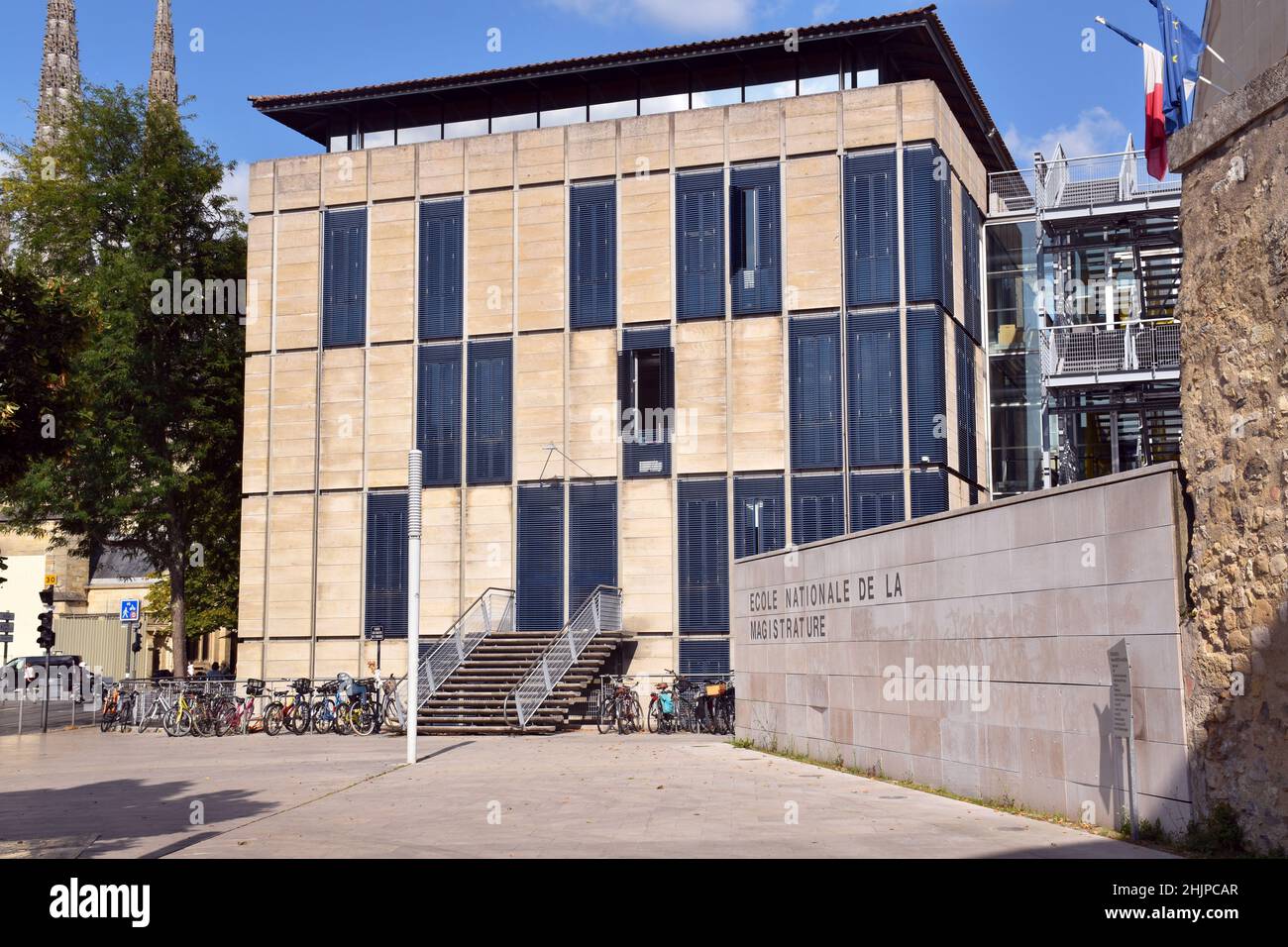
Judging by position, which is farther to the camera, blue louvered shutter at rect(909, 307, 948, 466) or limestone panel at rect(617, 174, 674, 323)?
limestone panel at rect(617, 174, 674, 323)

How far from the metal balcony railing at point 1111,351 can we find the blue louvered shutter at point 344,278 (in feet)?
56.8

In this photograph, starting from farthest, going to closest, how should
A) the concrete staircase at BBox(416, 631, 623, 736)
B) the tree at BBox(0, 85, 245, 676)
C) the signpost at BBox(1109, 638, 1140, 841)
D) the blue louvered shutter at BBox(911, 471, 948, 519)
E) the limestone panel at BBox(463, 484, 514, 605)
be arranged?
the tree at BBox(0, 85, 245, 676), the limestone panel at BBox(463, 484, 514, 605), the blue louvered shutter at BBox(911, 471, 948, 519), the concrete staircase at BBox(416, 631, 623, 736), the signpost at BBox(1109, 638, 1140, 841)

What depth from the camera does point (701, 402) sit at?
3347 cm

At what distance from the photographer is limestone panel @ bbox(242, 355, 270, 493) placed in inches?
1435

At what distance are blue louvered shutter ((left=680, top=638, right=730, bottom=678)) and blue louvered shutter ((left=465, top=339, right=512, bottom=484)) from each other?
246 inches

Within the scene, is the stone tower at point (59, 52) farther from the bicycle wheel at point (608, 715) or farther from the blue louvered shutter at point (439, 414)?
the bicycle wheel at point (608, 715)

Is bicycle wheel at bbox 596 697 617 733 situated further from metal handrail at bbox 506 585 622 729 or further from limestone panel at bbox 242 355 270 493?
limestone panel at bbox 242 355 270 493

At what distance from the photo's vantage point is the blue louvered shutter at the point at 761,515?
3266 centimetres

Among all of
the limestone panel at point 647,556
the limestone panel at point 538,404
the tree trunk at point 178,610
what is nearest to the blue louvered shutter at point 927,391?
the limestone panel at point 647,556

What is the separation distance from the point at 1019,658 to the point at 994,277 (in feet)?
77.1

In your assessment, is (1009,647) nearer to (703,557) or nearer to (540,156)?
(703,557)

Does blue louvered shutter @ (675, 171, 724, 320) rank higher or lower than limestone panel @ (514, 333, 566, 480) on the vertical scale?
higher

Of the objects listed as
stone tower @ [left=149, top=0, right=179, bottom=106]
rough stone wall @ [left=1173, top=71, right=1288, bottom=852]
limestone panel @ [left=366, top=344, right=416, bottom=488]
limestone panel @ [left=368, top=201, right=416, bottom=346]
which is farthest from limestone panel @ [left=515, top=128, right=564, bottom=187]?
stone tower @ [left=149, top=0, right=179, bottom=106]
